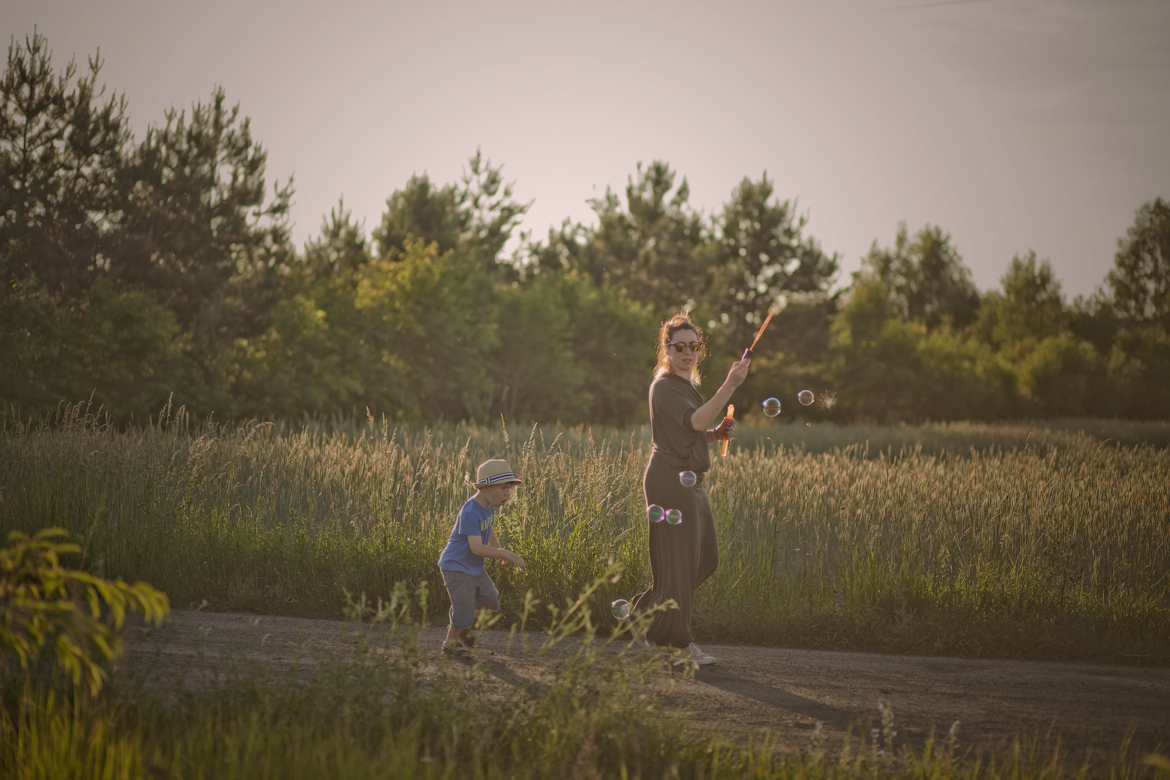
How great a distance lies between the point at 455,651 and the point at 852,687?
Answer: 2.55 meters

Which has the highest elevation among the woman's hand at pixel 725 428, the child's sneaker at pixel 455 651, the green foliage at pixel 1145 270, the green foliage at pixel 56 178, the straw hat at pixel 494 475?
the green foliage at pixel 1145 270

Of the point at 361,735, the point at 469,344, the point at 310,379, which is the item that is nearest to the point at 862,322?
the point at 469,344

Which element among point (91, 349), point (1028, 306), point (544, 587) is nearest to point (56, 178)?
point (91, 349)

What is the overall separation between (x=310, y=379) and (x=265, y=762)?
27.8m

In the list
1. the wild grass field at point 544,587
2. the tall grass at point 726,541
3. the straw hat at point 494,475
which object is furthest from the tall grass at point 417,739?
the tall grass at point 726,541

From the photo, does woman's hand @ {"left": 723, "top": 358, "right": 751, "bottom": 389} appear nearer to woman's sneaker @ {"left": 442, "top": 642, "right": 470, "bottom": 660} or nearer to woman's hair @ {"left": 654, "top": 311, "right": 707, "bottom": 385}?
woman's hair @ {"left": 654, "top": 311, "right": 707, "bottom": 385}

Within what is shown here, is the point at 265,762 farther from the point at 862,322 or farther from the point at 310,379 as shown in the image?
the point at 862,322

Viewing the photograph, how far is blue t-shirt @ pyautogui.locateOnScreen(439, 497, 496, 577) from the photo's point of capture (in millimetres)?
5348

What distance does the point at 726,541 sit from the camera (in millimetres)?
7793

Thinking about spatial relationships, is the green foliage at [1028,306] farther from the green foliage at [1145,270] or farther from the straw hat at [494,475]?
the straw hat at [494,475]

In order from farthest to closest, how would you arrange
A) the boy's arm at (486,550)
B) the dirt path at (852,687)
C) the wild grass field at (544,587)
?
the boy's arm at (486,550), the dirt path at (852,687), the wild grass field at (544,587)

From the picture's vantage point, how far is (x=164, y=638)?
18.4ft

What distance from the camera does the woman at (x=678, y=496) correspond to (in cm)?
520

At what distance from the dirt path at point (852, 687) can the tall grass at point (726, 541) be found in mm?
511
